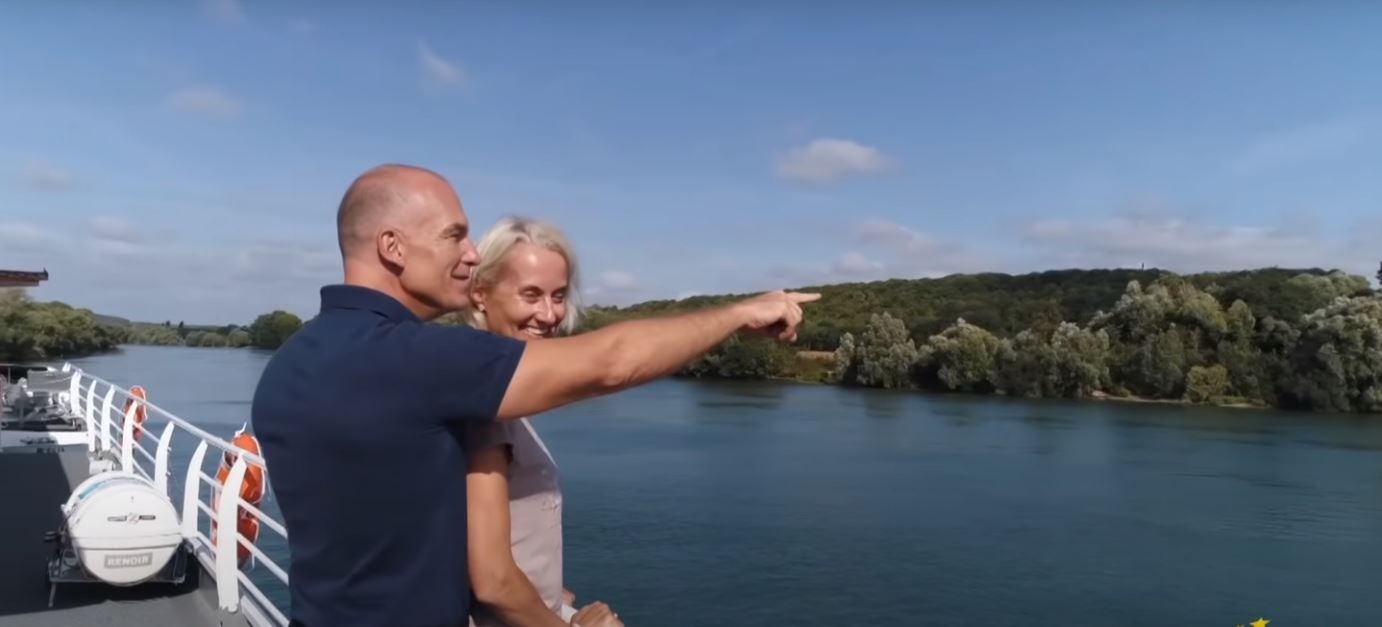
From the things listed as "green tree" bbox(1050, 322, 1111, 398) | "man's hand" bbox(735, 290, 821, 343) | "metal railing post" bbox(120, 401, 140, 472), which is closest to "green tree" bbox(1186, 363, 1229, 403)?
"green tree" bbox(1050, 322, 1111, 398)

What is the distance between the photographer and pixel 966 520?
16.3 meters

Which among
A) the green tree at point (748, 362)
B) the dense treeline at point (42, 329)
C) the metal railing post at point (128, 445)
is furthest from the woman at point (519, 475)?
the green tree at point (748, 362)

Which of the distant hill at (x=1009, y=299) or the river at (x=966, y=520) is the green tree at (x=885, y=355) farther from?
the river at (x=966, y=520)

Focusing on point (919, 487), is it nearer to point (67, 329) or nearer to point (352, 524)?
point (352, 524)

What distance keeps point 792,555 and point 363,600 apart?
42.1 ft

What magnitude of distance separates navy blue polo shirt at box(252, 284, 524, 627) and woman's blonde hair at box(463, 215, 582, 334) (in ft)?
0.63

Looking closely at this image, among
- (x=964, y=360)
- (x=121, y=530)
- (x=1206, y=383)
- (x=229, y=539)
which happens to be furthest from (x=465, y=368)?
(x=964, y=360)

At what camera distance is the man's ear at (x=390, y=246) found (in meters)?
1.17

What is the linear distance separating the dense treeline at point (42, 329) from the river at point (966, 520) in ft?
26.5

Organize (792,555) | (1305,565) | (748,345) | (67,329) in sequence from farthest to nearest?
(748,345)
(67,329)
(1305,565)
(792,555)

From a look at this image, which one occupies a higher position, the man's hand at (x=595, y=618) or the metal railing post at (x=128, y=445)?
the man's hand at (x=595, y=618)

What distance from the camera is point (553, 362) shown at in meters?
1.07

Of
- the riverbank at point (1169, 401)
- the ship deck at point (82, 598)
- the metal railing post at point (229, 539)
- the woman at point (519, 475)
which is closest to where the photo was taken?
the woman at point (519, 475)

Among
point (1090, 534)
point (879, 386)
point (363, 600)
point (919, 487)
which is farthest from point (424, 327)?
point (879, 386)
